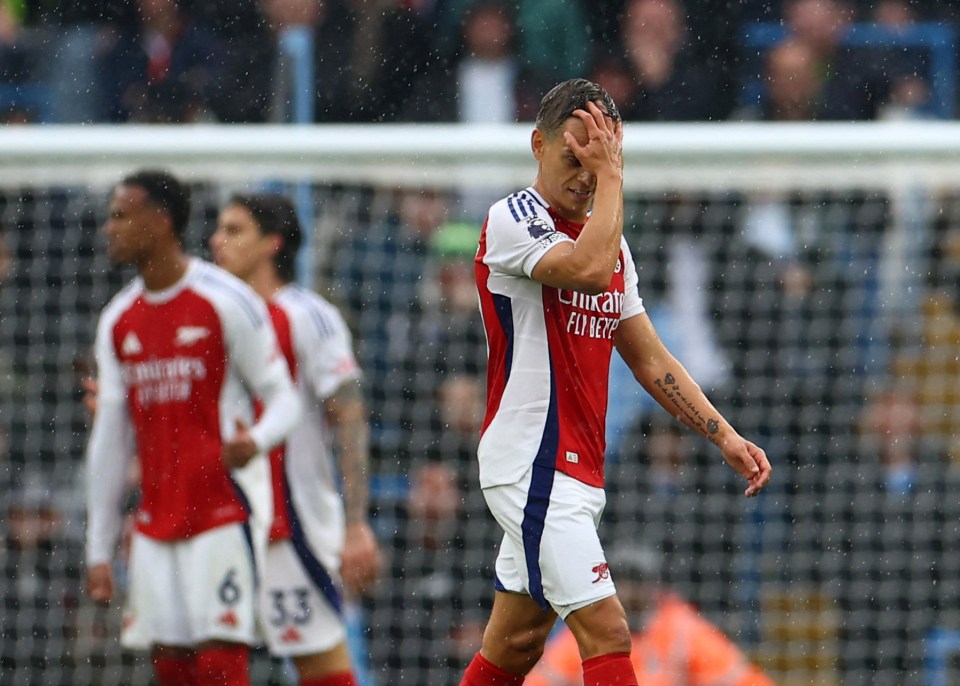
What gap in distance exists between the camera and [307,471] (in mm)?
6902

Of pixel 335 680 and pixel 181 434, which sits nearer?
pixel 181 434

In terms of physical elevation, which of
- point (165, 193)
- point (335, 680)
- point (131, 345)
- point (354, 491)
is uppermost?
point (165, 193)

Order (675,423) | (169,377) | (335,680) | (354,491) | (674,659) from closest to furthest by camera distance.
→ (169,377)
(335,680)
(354,491)
(674,659)
(675,423)

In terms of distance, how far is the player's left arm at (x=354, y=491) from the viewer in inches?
264

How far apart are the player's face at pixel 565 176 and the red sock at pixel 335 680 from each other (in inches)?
117

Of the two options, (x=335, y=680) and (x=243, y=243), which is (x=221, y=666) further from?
(x=243, y=243)

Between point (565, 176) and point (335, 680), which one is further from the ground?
point (565, 176)

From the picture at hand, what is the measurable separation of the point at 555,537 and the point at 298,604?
9.17 ft

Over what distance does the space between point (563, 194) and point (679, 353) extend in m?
4.34

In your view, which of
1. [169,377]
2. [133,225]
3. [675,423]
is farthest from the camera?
[675,423]

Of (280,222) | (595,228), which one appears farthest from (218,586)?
(595,228)

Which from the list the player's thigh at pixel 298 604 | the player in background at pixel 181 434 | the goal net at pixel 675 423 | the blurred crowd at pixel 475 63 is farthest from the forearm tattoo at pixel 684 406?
the blurred crowd at pixel 475 63

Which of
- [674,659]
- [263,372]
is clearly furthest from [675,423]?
[263,372]

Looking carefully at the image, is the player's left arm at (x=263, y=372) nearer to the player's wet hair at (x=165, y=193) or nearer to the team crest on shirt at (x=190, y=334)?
the team crest on shirt at (x=190, y=334)
